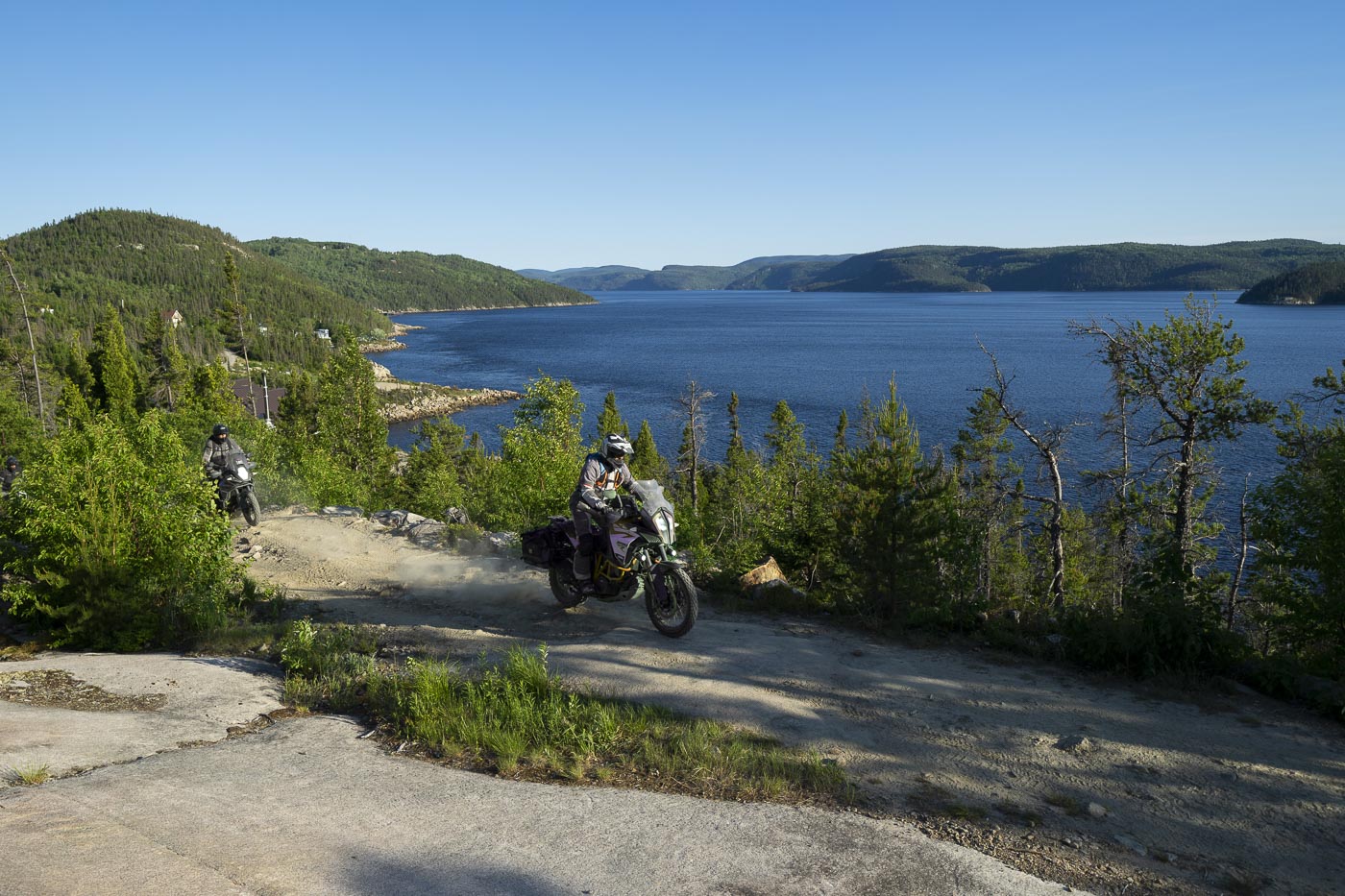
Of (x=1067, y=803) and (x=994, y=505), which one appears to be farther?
(x=994, y=505)

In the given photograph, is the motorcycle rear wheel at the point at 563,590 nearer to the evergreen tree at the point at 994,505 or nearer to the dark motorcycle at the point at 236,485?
the dark motorcycle at the point at 236,485

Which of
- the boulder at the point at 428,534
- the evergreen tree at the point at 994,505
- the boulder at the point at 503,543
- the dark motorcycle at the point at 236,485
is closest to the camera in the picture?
the boulder at the point at 503,543

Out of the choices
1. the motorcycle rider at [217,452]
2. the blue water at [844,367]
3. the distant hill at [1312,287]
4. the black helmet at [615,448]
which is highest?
the distant hill at [1312,287]

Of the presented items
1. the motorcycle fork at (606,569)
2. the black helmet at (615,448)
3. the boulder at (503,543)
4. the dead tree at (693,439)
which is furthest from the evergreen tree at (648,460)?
the black helmet at (615,448)

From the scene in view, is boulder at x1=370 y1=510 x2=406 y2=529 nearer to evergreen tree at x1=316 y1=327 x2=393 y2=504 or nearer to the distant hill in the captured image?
evergreen tree at x1=316 y1=327 x2=393 y2=504

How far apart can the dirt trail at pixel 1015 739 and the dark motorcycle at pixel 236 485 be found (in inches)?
244

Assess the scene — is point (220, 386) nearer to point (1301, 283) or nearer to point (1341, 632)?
point (1341, 632)

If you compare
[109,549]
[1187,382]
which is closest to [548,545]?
[109,549]

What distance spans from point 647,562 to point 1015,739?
4.00 meters

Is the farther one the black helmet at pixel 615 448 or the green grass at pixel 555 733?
the black helmet at pixel 615 448

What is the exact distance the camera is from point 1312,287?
189m

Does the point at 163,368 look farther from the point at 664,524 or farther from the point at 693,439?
the point at 664,524

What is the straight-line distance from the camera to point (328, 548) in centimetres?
1326

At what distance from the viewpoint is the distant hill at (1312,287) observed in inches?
7357
